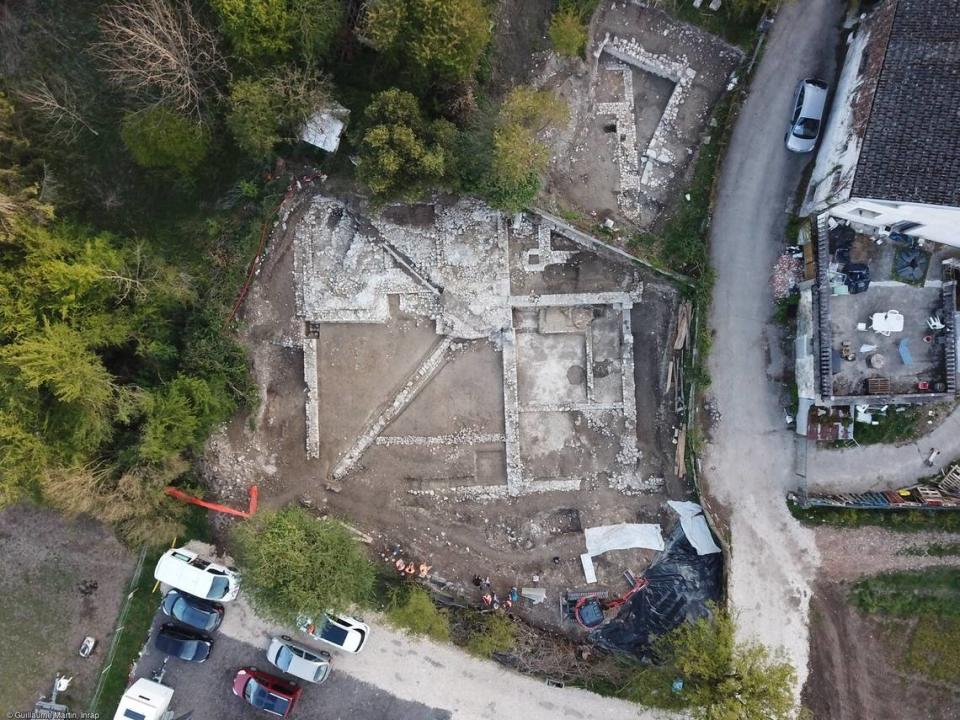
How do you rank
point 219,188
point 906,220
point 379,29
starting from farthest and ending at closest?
point 219,188
point 906,220
point 379,29

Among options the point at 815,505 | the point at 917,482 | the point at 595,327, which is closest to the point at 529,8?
the point at 595,327

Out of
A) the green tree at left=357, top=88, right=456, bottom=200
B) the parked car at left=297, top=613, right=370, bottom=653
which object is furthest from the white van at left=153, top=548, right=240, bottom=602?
the green tree at left=357, top=88, right=456, bottom=200

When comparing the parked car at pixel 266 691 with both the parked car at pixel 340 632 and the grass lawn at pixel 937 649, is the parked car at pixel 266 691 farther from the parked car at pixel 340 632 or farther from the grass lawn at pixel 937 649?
the grass lawn at pixel 937 649

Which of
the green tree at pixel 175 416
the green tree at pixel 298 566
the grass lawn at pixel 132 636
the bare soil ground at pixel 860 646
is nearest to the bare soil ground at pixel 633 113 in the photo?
the bare soil ground at pixel 860 646

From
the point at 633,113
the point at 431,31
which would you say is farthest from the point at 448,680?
the point at 633,113

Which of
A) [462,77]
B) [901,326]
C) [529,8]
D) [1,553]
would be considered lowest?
[1,553]

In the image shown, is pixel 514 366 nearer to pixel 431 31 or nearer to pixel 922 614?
pixel 431 31

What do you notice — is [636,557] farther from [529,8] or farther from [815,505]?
[529,8]
